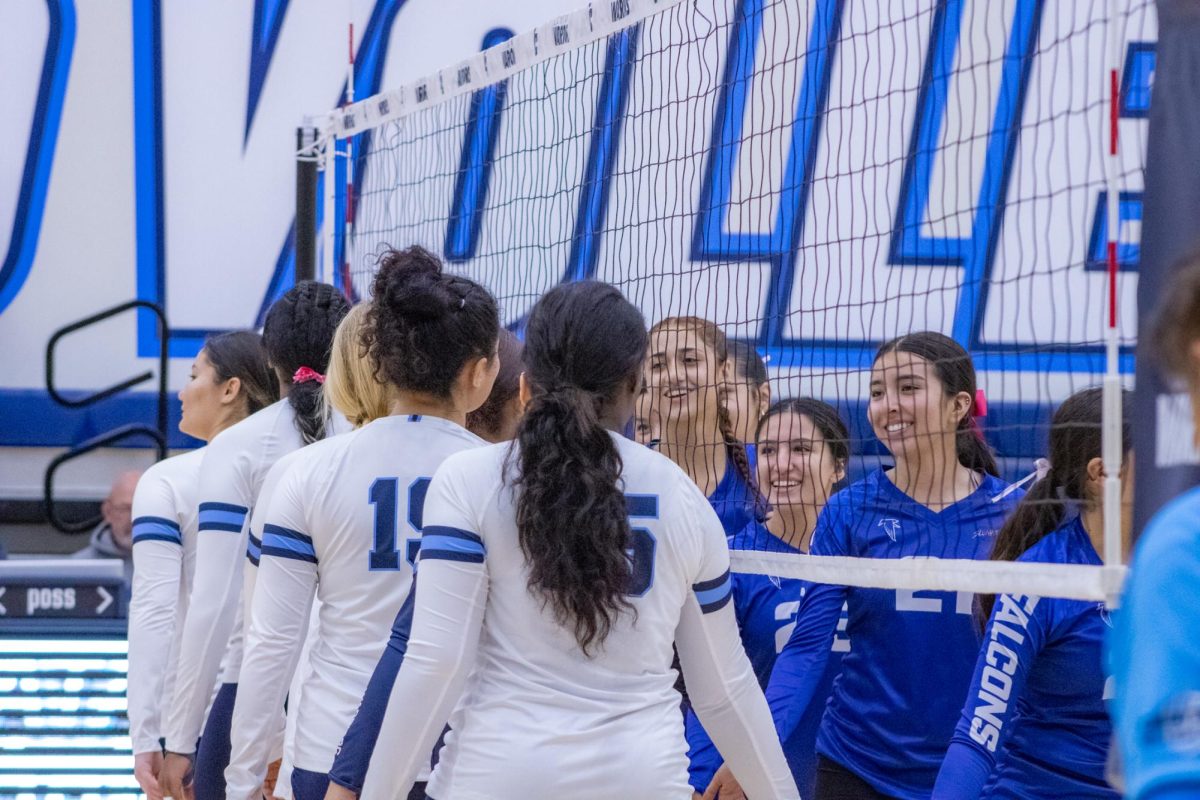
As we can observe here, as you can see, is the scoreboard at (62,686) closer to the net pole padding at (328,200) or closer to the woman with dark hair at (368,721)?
the net pole padding at (328,200)

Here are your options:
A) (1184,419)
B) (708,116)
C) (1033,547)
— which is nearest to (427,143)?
(708,116)

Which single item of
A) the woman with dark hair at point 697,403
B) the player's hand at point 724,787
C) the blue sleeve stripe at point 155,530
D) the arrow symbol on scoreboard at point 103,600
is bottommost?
the arrow symbol on scoreboard at point 103,600

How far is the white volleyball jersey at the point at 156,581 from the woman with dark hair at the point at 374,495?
47.5 inches

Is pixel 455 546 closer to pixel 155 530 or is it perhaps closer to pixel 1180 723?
pixel 1180 723

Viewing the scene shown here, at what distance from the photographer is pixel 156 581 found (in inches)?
151

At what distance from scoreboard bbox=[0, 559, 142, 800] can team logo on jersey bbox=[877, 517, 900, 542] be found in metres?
3.23

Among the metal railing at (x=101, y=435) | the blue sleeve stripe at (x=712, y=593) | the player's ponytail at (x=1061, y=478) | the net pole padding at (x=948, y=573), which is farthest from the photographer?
the metal railing at (x=101, y=435)

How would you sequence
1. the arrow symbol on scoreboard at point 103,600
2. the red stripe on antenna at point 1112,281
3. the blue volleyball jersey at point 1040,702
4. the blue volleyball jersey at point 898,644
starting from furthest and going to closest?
the arrow symbol on scoreboard at point 103,600 → the blue volleyball jersey at point 898,644 → the blue volleyball jersey at point 1040,702 → the red stripe on antenna at point 1112,281

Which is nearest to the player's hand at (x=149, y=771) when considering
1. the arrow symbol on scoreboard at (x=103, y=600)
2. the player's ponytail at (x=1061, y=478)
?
the arrow symbol on scoreboard at (x=103, y=600)

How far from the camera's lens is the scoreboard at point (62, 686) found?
5.21m

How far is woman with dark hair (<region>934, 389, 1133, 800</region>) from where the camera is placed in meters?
2.42

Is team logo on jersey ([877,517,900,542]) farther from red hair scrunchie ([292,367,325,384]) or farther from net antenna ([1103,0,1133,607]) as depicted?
red hair scrunchie ([292,367,325,384])

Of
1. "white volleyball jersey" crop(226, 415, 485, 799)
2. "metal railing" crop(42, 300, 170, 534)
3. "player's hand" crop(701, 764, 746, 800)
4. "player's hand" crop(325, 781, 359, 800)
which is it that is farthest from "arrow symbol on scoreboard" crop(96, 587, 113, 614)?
"player's hand" crop(325, 781, 359, 800)

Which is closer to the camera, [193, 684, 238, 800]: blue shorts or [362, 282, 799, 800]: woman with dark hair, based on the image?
[362, 282, 799, 800]: woman with dark hair
